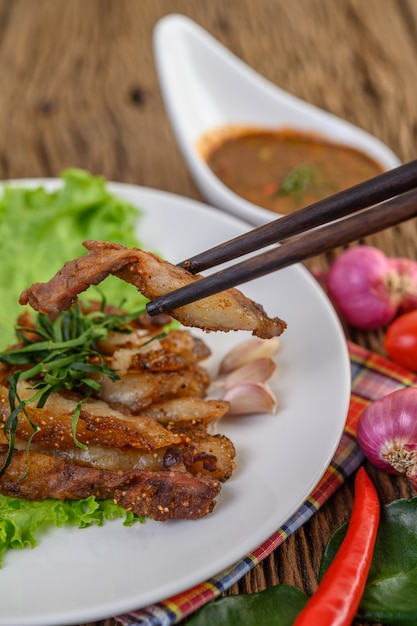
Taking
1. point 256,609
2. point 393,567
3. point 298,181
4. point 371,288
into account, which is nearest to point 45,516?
point 256,609

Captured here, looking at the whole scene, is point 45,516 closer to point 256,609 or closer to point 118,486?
point 118,486

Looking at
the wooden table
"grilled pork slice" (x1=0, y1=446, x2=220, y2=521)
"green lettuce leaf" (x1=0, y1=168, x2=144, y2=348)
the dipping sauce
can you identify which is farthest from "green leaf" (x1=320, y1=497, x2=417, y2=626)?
the dipping sauce

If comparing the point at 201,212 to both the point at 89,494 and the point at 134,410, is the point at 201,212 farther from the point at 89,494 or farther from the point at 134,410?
the point at 89,494

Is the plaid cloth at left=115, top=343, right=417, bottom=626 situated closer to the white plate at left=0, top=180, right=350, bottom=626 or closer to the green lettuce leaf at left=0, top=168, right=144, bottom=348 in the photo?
the white plate at left=0, top=180, right=350, bottom=626

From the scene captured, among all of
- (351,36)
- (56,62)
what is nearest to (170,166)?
(56,62)

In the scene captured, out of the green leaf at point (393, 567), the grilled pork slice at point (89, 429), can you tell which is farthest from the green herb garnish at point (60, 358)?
the green leaf at point (393, 567)

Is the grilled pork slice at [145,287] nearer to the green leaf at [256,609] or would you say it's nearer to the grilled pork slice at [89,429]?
the grilled pork slice at [89,429]
